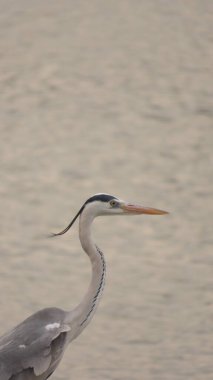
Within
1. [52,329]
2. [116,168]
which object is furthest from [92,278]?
[116,168]

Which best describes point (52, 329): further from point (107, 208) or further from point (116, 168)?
point (116, 168)

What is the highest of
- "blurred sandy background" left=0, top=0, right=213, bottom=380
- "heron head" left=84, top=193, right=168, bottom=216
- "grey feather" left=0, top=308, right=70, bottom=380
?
"heron head" left=84, top=193, right=168, bottom=216

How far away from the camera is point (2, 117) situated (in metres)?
18.5

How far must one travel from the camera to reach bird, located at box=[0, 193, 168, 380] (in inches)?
466

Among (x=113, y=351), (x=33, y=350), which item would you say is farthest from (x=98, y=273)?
(x=113, y=351)

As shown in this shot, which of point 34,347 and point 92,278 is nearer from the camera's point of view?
point 34,347

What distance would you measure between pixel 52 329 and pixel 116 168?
18.6 ft

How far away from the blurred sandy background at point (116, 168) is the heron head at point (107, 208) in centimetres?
152

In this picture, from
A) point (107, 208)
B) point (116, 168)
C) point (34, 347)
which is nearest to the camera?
point (34, 347)

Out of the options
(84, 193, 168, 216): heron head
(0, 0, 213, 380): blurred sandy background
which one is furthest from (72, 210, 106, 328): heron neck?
(0, 0, 213, 380): blurred sandy background

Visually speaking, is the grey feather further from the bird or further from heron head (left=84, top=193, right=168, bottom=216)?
heron head (left=84, top=193, right=168, bottom=216)

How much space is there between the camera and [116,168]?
1753cm

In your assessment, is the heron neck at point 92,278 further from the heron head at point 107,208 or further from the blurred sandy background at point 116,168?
the blurred sandy background at point 116,168

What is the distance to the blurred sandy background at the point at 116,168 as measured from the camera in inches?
560
